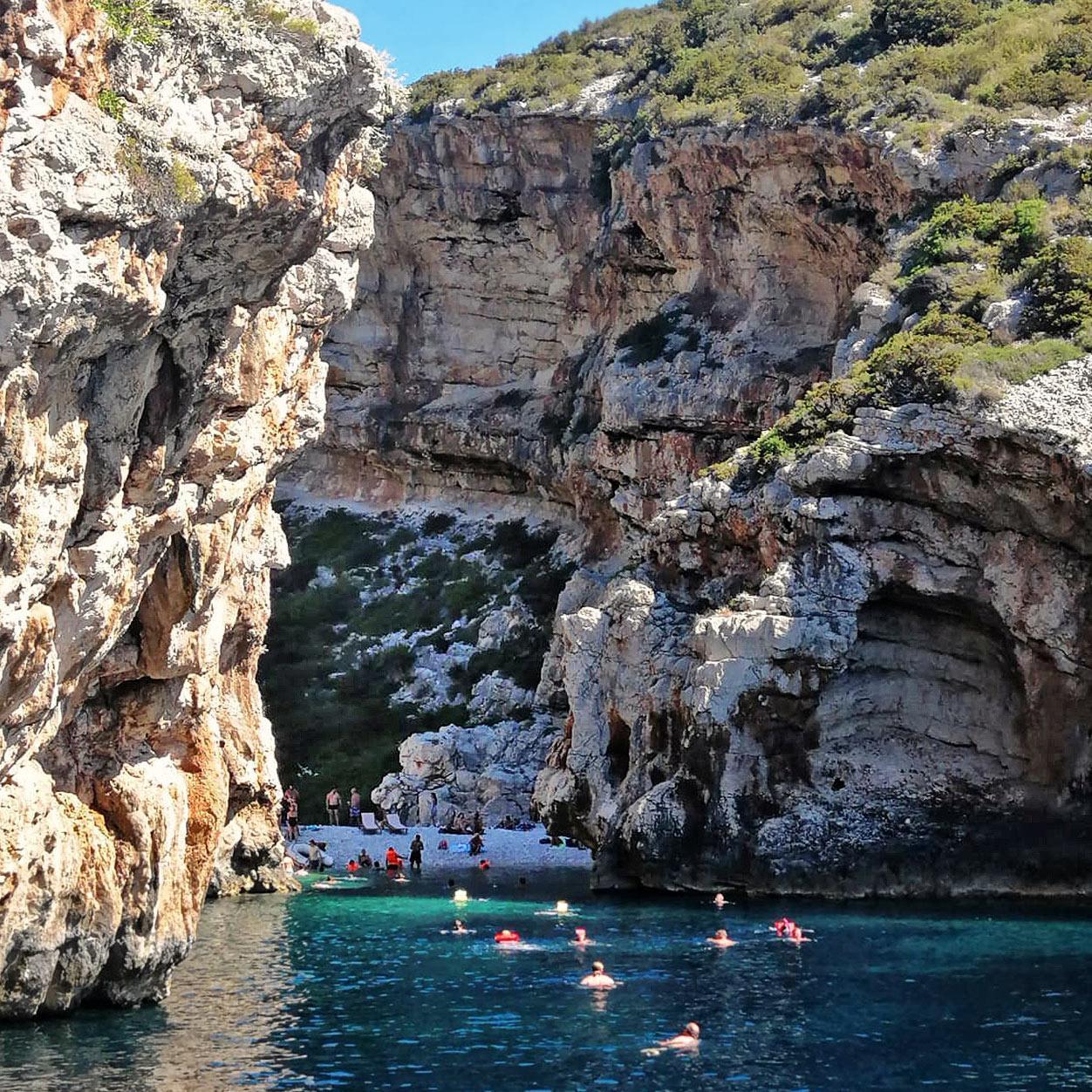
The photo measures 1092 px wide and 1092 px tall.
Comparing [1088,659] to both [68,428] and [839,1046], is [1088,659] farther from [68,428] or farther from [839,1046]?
[68,428]

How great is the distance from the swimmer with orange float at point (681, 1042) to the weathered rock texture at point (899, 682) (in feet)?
55.8

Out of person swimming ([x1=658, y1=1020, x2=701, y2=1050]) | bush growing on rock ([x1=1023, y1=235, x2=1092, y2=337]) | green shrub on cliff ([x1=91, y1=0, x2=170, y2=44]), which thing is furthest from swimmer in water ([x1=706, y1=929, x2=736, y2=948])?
green shrub on cliff ([x1=91, y1=0, x2=170, y2=44])

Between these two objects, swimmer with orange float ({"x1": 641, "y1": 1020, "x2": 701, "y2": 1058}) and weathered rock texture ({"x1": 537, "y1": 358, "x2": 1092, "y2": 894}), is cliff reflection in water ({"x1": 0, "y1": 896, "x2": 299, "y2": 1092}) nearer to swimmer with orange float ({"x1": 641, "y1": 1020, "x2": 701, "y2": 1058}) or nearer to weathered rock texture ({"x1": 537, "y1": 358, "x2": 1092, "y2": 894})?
swimmer with orange float ({"x1": 641, "y1": 1020, "x2": 701, "y2": 1058})

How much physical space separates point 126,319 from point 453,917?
76.6ft

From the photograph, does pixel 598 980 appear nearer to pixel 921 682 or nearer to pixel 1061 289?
pixel 921 682


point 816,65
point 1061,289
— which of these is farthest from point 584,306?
point 1061,289

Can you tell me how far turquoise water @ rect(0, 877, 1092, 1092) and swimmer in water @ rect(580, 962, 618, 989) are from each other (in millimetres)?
201

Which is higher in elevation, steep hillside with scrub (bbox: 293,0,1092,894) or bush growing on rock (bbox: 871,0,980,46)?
bush growing on rock (bbox: 871,0,980,46)

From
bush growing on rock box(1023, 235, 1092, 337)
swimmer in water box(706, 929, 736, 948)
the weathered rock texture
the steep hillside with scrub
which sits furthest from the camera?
bush growing on rock box(1023, 235, 1092, 337)

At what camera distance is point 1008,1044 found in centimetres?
2377

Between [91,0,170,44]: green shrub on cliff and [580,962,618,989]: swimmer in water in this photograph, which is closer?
[91,0,170,44]: green shrub on cliff

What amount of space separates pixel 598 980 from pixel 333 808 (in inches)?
1258

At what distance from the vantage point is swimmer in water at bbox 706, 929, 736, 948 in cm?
3250

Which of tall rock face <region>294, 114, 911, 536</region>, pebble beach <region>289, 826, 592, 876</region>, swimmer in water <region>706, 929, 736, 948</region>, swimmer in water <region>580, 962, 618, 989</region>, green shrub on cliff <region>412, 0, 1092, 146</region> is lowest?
swimmer in water <region>580, 962, 618, 989</region>
